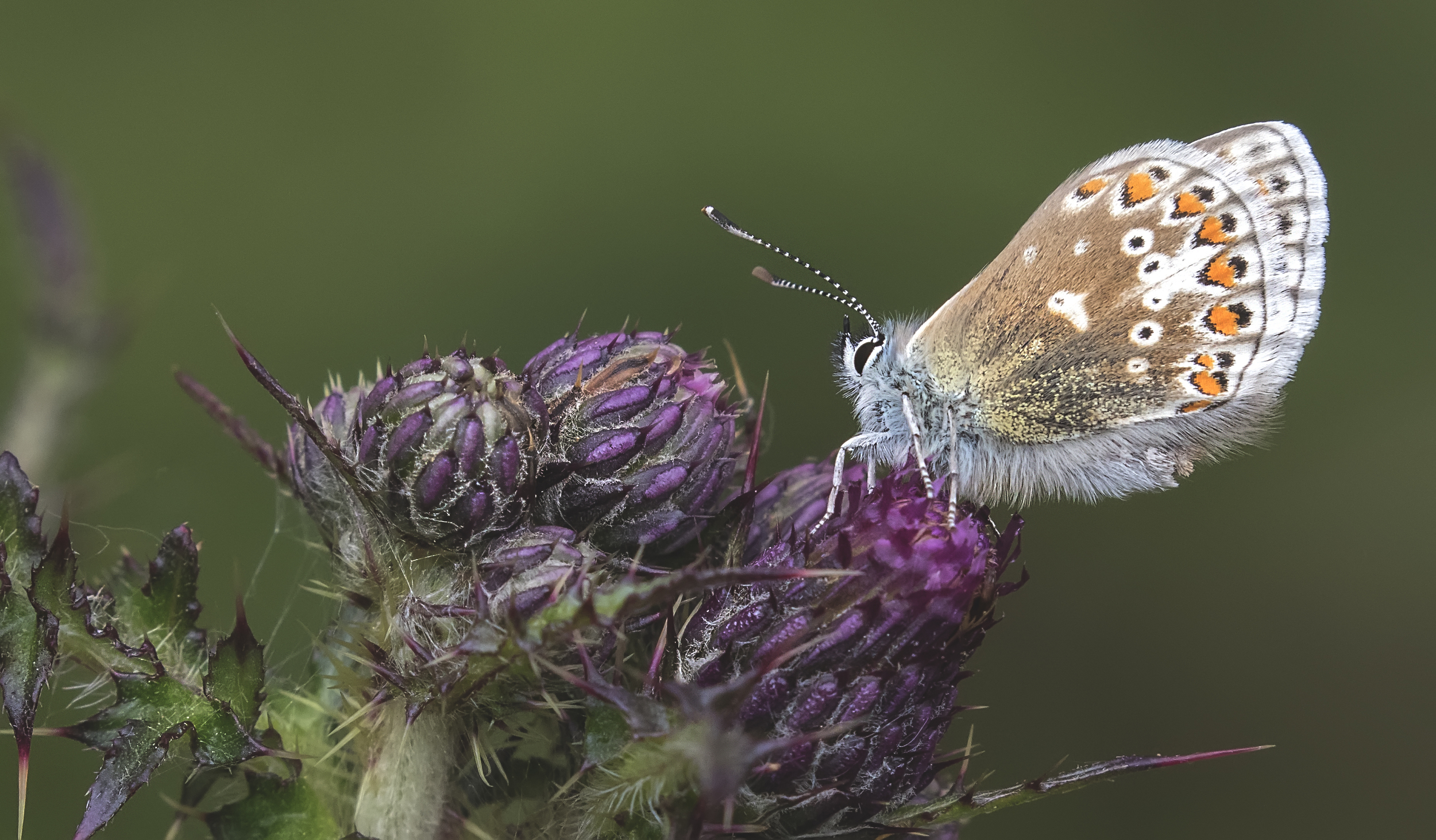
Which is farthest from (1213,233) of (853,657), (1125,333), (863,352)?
(853,657)

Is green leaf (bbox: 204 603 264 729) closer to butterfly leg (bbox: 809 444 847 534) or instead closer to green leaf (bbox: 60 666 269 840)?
green leaf (bbox: 60 666 269 840)

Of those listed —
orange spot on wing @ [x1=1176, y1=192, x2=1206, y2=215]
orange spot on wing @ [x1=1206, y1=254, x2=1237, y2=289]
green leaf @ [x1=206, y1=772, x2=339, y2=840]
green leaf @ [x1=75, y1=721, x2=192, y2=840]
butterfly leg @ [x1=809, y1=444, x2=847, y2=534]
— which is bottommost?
green leaf @ [x1=206, y1=772, x2=339, y2=840]

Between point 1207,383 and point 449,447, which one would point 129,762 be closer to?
point 449,447

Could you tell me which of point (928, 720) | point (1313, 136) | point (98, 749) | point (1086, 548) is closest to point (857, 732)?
point (928, 720)

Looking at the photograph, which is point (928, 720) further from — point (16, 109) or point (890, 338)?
point (16, 109)

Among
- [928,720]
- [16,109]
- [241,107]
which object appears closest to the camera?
[928,720]

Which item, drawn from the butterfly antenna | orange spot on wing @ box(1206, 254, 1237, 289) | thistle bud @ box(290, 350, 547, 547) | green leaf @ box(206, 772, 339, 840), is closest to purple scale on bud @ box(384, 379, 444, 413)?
thistle bud @ box(290, 350, 547, 547)
